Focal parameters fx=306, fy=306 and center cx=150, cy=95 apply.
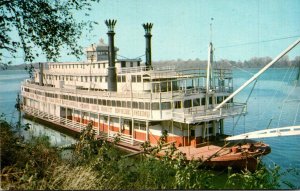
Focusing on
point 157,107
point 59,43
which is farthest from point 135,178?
point 157,107

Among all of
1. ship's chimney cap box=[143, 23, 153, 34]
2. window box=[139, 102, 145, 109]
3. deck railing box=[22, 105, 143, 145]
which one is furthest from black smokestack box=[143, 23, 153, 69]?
window box=[139, 102, 145, 109]

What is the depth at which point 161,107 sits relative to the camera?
20.5 meters

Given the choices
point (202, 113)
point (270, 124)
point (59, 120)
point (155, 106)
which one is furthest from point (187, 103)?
point (270, 124)

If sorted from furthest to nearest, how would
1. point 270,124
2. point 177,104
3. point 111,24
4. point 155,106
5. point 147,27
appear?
point 270,124 → point 147,27 → point 111,24 → point 177,104 → point 155,106

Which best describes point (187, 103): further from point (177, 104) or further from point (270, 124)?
point (270, 124)

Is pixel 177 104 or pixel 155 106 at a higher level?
pixel 177 104

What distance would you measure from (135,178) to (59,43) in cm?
472

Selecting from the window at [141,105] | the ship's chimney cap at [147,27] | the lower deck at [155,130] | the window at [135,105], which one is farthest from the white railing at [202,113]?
the ship's chimney cap at [147,27]

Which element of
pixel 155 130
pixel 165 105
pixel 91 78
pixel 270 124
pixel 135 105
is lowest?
pixel 270 124

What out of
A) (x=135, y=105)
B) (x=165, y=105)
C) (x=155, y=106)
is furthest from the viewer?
(x=135, y=105)

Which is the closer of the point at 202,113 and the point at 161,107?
the point at 202,113

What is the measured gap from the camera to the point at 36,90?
39.2 meters

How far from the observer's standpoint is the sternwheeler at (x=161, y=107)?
19.5 meters

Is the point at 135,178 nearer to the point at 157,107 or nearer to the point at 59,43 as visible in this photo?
the point at 59,43
